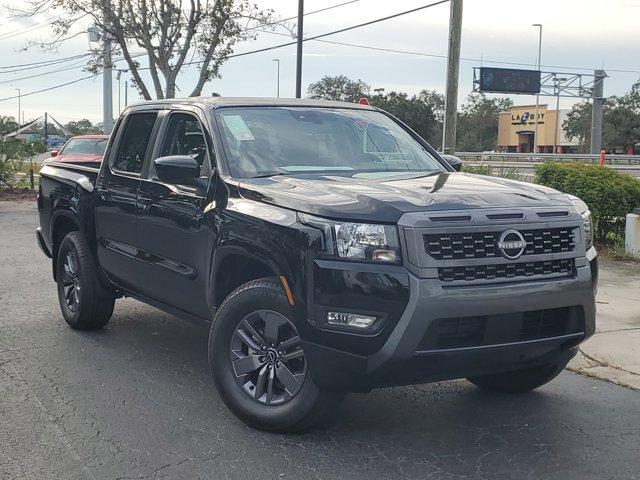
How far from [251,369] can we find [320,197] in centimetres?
107

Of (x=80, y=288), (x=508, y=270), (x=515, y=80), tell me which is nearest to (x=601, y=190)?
(x=80, y=288)

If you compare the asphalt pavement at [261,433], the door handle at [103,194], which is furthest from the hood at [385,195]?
the door handle at [103,194]

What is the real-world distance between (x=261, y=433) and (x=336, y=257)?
3.96 ft

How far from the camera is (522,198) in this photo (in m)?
4.06

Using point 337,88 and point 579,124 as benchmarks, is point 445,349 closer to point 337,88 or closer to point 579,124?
point 337,88

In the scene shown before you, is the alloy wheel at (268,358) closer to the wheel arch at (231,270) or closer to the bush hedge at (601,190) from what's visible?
the wheel arch at (231,270)

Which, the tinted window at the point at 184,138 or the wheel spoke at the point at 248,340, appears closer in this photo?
the wheel spoke at the point at 248,340

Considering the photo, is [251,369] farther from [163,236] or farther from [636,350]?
[636,350]

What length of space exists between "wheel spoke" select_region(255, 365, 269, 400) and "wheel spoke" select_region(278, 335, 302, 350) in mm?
203

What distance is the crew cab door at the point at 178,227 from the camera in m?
4.78

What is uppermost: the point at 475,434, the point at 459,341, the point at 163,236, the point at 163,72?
the point at 163,72

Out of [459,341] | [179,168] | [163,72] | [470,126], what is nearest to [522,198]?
[459,341]

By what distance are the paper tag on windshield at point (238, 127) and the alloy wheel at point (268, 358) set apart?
1306 mm

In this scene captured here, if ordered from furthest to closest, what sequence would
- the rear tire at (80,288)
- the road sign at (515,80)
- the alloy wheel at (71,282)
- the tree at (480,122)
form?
1. the tree at (480,122)
2. the road sign at (515,80)
3. the alloy wheel at (71,282)
4. the rear tire at (80,288)
